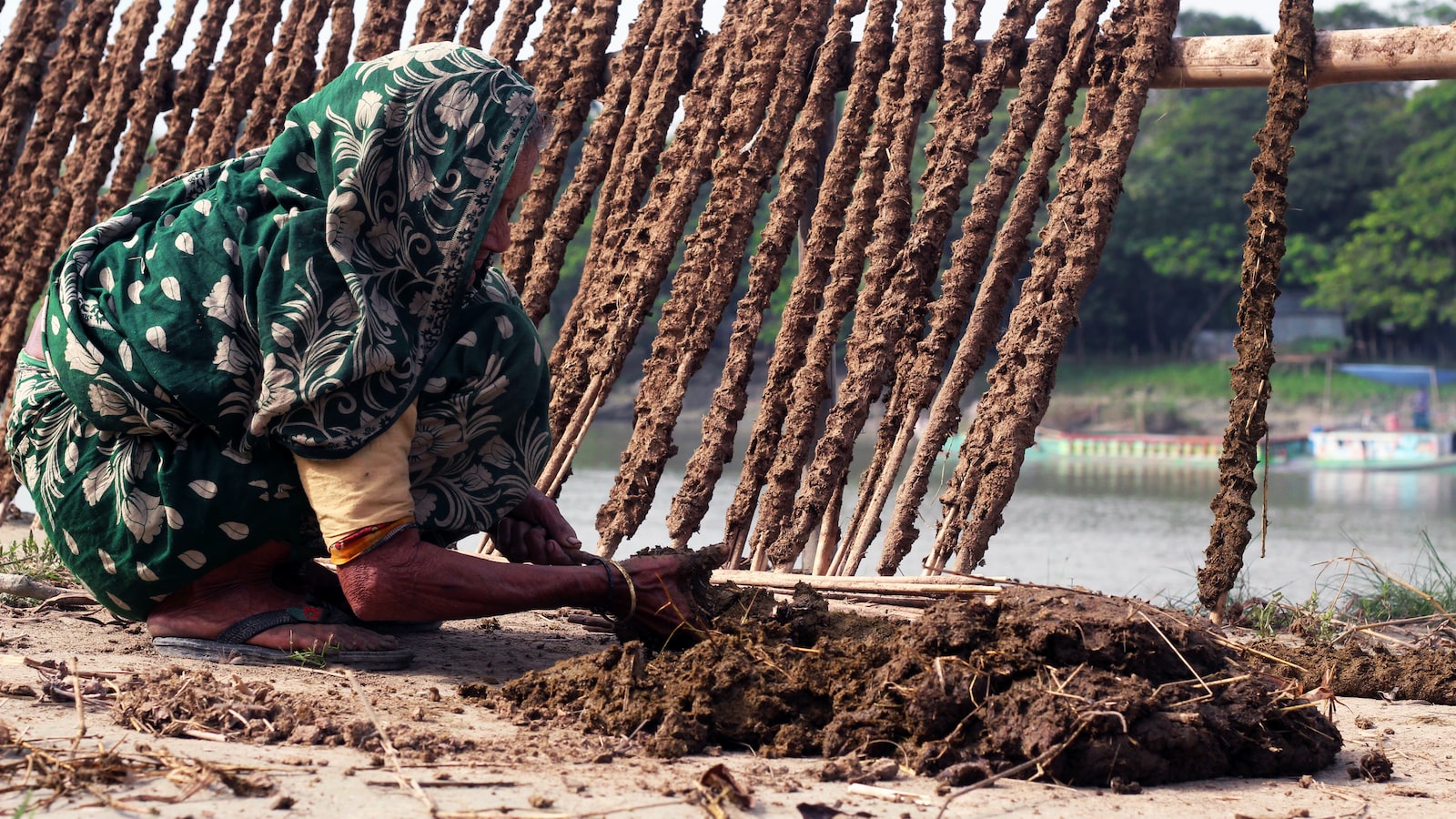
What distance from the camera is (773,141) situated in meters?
3.72

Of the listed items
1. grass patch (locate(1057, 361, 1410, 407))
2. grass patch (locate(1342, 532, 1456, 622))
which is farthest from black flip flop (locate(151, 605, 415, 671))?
grass patch (locate(1057, 361, 1410, 407))

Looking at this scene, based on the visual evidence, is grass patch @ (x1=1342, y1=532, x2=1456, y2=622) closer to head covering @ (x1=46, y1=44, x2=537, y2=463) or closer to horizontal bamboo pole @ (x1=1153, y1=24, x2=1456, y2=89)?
horizontal bamboo pole @ (x1=1153, y1=24, x2=1456, y2=89)

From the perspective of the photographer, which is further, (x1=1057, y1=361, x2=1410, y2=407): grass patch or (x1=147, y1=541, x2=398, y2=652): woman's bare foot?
(x1=1057, y1=361, x2=1410, y2=407): grass patch

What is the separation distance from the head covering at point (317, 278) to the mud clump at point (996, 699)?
0.67 metres

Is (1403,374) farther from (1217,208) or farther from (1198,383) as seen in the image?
(1217,208)

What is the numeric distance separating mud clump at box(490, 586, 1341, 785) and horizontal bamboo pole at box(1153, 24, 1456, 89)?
71.9 inches

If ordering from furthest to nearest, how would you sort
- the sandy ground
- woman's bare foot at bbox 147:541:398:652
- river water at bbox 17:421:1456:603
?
river water at bbox 17:421:1456:603
woman's bare foot at bbox 147:541:398:652
the sandy ground

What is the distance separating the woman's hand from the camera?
2.55 m

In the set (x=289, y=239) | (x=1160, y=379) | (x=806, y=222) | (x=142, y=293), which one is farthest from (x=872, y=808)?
(x=1160, y=379)

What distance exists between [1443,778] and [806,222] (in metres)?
2.40

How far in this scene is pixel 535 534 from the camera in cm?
258

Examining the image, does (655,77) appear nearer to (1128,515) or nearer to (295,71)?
(295,71)

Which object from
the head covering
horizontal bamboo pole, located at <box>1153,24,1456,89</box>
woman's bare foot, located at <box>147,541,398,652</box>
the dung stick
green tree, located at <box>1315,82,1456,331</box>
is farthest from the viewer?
green tree, located at <box>1315,82,1456,331</box>

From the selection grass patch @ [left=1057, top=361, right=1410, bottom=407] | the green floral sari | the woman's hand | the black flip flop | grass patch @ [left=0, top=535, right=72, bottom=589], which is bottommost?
grass patch @ [left=1057, top=361, right=1410, bottom=407]
